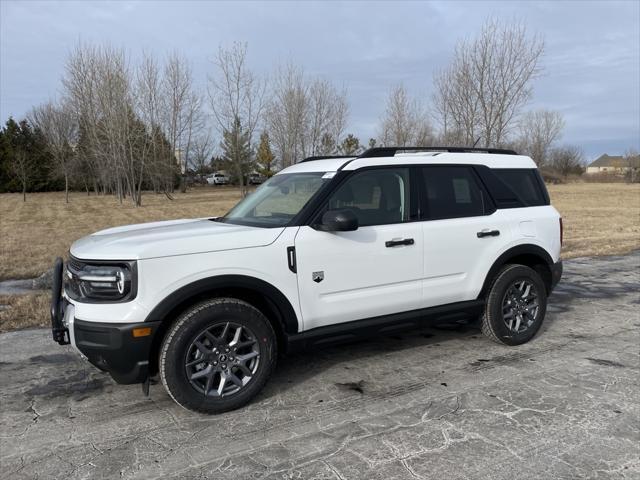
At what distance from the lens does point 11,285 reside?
8.21 m

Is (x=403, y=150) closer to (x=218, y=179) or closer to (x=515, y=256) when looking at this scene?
(x=515, y=256)

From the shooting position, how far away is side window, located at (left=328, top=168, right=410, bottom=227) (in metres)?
4.17

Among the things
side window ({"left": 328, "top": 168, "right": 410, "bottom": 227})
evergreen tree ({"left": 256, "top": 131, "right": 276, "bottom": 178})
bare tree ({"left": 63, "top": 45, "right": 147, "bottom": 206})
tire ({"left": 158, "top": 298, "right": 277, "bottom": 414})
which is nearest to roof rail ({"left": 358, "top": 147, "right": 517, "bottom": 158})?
side window ({"left": 328, "top": 168, "right": 410, "bottom": 227})

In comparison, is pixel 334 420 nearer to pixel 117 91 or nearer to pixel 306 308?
pixel 306 308

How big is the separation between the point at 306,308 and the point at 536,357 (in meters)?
2.28

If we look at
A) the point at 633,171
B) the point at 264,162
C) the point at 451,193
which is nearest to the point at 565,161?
the point at 633,171

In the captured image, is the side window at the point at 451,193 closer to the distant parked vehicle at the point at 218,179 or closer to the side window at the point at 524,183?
the side window at the point at 524,183

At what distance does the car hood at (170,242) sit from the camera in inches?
133

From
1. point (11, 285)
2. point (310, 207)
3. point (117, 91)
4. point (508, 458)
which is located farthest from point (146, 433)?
point (117, 91)

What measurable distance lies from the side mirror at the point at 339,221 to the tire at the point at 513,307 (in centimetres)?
178

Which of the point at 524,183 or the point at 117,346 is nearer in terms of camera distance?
the point at 117,346

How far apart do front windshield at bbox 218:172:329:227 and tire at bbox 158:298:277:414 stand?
0.81 meters

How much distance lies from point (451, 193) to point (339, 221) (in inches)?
55.5

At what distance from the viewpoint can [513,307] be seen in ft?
16.4
